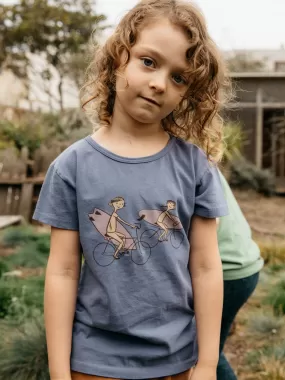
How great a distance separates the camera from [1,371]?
3.01 m

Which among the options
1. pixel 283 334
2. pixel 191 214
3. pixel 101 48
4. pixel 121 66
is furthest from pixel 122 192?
pixel 283 334

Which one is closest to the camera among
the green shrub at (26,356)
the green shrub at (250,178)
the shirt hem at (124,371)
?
the shirt hem at (124,371)

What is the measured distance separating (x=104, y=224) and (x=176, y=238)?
0.19 metres

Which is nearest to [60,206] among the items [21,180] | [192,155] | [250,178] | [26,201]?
[192,155]

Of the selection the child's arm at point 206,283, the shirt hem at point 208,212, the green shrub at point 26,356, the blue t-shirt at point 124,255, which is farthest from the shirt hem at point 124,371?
the green shrub at point 26,356

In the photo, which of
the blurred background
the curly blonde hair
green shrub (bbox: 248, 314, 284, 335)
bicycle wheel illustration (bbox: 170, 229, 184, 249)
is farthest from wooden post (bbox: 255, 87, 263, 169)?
bicycle wheel illustration (bbox: 170, 229, 184, 249)

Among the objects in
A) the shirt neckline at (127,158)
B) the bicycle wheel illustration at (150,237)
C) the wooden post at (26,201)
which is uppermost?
the shirt neckline at (127,158)

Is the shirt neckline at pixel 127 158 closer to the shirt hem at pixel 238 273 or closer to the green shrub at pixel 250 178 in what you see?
the shirt hem at pixel 238 273

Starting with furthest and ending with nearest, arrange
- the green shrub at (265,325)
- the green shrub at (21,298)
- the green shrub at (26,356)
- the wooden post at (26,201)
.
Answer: the wooden post at (26,201), the green shrub at (265,325), the green shrub at (21,298), the green shrub at (26,356)

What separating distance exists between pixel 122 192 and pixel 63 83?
20413mm

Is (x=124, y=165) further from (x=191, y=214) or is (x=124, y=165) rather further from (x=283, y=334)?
(x=283, y=334)

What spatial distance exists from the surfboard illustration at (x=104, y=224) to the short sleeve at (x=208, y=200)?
21 centimetres

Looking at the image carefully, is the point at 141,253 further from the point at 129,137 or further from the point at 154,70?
the point at 154,70

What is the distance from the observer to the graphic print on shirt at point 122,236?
1561mm
